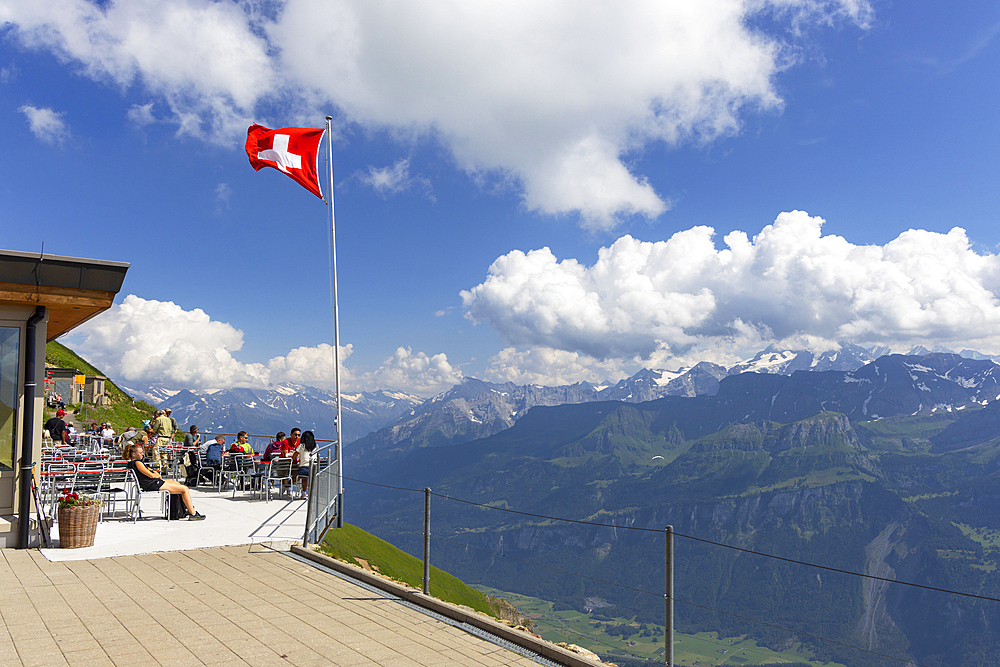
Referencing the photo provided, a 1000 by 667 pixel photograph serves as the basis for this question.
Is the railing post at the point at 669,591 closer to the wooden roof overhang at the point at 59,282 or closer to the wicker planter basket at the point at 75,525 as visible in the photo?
the wicker planter basket at the point at 75,525

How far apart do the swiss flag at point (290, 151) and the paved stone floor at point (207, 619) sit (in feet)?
30.6

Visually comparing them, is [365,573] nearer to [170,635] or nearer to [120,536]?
[170,635]

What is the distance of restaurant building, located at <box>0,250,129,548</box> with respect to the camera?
32.5 ft

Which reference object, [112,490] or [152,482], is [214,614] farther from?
[152,482]

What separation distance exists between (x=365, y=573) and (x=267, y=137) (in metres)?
11.0

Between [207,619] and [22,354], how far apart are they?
20.9 feet

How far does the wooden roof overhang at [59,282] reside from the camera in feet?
32.6

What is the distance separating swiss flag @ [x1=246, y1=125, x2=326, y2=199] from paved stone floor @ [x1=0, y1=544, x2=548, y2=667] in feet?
30.6

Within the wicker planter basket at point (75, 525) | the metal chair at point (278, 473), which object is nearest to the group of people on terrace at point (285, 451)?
the metal chair at point (278, 473)

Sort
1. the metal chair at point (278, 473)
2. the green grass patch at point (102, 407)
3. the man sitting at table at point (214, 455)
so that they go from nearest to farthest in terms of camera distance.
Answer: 1. the metal chair at point (278, 473)
2. the man sitting at table at point (214, 455)
3. the green grass patch at point (102, 407)

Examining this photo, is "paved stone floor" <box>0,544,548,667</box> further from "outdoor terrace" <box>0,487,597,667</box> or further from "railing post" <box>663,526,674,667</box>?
"railing post" <box>663,526,674,667</box>

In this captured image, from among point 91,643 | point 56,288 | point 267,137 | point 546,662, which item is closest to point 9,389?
point 56,288

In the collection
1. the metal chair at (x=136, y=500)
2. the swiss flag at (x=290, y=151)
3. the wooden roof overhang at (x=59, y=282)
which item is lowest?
the metal chair at (x=136, y=500)

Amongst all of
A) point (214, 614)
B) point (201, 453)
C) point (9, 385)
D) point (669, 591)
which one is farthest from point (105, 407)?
point (669, 591)
